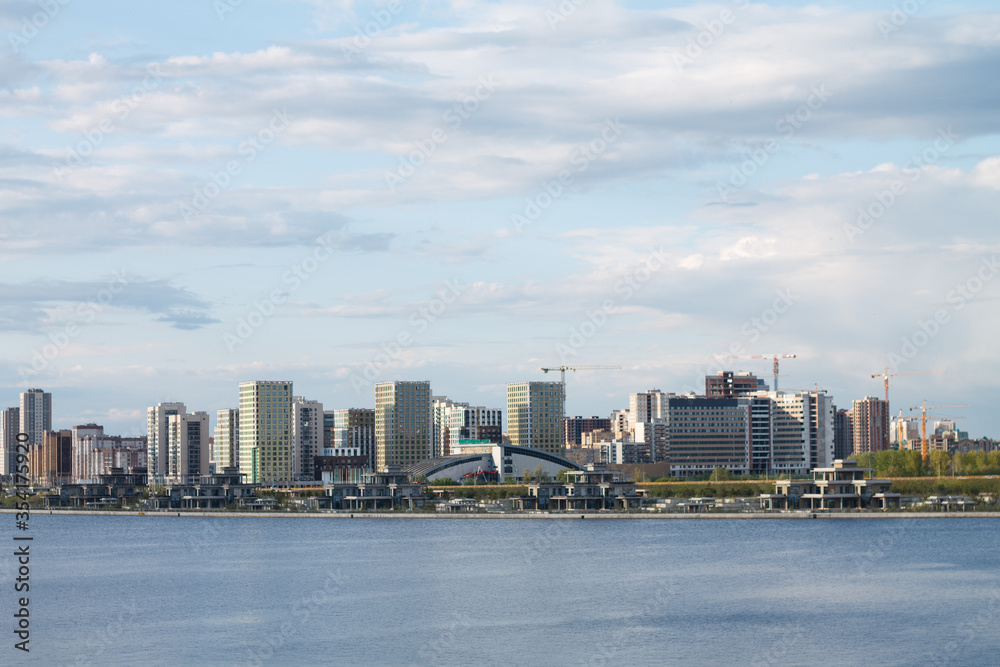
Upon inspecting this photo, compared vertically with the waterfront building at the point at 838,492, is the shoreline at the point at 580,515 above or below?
below

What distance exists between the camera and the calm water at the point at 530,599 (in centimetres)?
4769

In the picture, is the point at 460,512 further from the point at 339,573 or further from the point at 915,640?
the point at 915,640

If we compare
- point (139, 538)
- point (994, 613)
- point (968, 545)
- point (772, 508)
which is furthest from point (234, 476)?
point (994, 613)

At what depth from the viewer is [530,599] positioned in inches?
2452

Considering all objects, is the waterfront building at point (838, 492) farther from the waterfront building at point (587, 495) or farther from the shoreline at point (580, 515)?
the waterfront building at point (587, 495)

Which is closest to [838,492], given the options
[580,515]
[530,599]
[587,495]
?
[580,515]

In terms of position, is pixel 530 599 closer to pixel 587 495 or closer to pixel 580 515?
pixel 580 515

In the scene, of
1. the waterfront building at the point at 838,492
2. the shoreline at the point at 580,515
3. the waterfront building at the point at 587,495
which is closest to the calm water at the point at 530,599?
the shoreline at the point at 580,515

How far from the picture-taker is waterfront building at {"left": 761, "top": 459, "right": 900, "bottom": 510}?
129 metres

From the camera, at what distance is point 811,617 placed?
5528 cm

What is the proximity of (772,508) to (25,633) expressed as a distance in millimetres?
95049

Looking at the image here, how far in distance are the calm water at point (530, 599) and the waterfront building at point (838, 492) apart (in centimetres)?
1990

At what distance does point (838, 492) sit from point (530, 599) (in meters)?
76.6

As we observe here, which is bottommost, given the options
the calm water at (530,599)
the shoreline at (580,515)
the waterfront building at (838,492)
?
the shoreline at (580,515)
